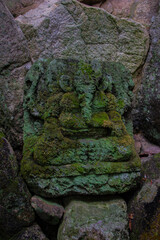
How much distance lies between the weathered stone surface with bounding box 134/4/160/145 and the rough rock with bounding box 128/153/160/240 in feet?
2.62

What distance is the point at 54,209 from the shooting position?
2186 mm

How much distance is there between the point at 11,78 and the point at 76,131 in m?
1.14

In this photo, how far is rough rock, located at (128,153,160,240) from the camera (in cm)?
210

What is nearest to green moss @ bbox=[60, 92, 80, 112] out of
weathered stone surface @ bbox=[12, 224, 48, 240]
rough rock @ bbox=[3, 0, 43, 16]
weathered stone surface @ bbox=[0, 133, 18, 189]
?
weathered stone surface @ bbox=[0, 133, 18, 189]

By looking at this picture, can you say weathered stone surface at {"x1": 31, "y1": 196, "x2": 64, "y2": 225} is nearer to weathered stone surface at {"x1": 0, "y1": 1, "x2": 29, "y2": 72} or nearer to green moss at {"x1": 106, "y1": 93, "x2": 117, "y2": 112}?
green moss at {"x1": 106, "y1": 93, "x2": 117, "y2": 112}

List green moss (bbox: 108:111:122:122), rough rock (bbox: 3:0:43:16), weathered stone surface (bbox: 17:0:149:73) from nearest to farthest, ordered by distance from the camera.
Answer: green moss (bbox: 108:111:122:122) < weathered stone surface (bbox: 17:0:149:73) < rough rock (bbox: 3:0:43:16)

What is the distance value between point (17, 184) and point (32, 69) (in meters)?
1.29

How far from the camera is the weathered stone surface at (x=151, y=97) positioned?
3.23 m

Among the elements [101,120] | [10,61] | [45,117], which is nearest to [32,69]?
[10,61]

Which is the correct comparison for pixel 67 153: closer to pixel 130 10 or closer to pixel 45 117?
pixel 45 117

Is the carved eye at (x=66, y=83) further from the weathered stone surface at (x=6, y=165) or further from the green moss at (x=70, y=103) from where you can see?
the weathered stone surface at (x=6, y=165)

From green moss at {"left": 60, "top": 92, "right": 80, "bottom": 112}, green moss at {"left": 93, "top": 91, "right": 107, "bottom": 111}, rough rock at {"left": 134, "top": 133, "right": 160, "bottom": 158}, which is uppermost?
green moss at {"left": 60, "top": 92, "right": 80, "bottom": 112}

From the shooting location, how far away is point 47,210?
2164 millimetres

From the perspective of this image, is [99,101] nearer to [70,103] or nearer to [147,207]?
[70,103]
